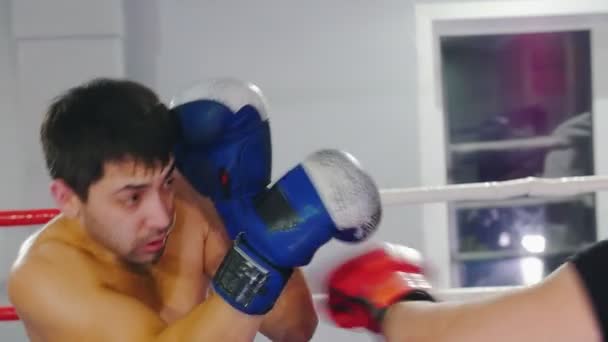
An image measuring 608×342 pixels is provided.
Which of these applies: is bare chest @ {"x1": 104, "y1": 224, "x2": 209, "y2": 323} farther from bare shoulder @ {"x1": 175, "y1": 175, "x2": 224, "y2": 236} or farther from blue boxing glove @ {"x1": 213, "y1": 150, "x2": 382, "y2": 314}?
blue boxing glove @ {"x1": 213, "y1": 150, "x2": 382, "y2": 314}

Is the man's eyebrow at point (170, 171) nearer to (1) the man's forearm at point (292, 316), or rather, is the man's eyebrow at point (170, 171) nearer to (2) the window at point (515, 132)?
(1) the man's forearm at point (292, 316)

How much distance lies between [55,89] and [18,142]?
0.86 feet

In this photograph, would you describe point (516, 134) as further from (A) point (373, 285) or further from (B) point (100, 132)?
(B) point (100, 132)

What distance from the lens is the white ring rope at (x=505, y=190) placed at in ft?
5.30

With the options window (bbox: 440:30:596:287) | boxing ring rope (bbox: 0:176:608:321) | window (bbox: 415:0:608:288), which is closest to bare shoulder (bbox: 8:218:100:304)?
boxing ring rope (bbox: 0:176:608:321)

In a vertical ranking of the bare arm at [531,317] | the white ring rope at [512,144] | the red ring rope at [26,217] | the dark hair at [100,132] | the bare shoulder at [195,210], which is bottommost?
the bare arm at [531,317]

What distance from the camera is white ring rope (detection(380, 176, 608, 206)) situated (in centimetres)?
161

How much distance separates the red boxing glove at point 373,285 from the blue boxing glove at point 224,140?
0.19m

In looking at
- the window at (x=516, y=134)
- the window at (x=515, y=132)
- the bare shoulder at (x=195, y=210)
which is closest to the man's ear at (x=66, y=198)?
the bare shoulder at (x=195, y=210)

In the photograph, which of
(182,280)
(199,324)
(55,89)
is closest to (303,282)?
(182,280)

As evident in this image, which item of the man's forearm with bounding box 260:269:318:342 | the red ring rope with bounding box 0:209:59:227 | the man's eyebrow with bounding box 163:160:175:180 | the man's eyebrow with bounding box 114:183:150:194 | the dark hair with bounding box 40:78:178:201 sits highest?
the dark hair with bounding box 40:78:178:201

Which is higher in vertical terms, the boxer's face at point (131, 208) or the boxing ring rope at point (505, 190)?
the boxer's face at point (131, 208)

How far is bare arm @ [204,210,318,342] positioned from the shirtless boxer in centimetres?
8

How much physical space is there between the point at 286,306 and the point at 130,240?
316 mm
